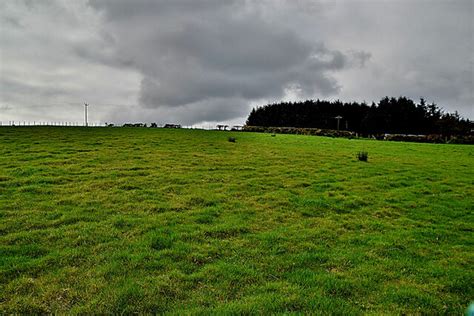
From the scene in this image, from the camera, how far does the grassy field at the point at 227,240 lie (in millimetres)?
7328

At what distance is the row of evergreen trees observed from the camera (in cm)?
9969

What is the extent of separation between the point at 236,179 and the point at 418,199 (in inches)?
347

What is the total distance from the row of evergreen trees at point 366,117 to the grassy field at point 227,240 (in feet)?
239

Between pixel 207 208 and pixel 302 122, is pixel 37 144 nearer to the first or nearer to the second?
pixel 207 208

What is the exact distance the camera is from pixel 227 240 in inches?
408

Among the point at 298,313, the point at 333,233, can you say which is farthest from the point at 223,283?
the point at 333,233

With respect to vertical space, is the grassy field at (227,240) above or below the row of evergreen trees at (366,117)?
below

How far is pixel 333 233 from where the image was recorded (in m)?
11.5

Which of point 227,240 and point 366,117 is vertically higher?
point 366,117

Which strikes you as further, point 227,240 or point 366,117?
point 366,117

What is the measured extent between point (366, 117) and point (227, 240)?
4495 inches

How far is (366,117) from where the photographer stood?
115000 millimetres

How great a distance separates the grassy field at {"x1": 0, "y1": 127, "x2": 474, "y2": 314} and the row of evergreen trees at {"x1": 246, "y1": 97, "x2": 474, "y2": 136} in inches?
2869

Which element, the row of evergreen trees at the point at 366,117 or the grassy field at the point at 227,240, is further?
the row of evergreen trees at the point at 366,117
